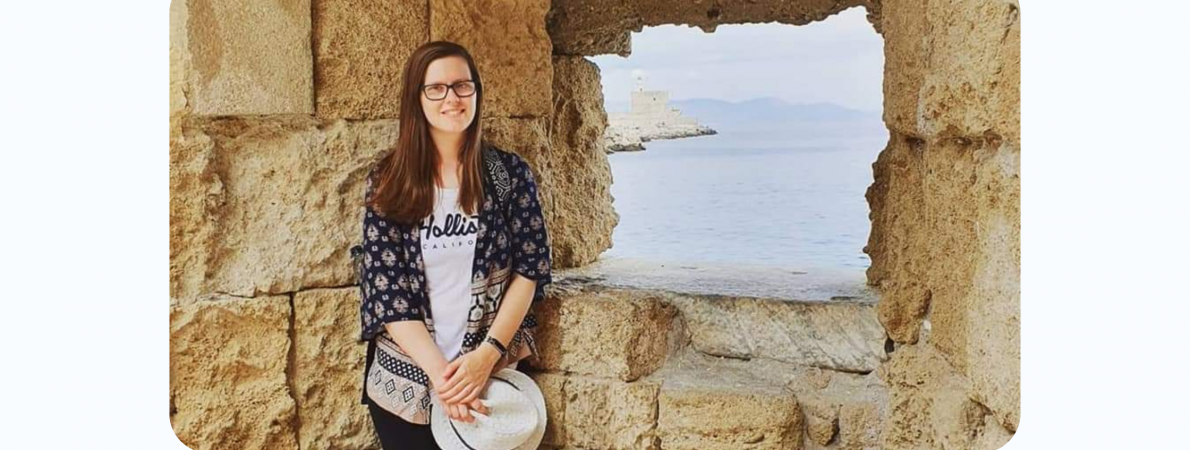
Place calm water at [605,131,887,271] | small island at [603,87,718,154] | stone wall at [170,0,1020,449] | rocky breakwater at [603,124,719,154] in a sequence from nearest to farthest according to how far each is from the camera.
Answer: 1. stone wall at [170,0,1020,449]
2. calm water at [605,131,887,271]
3. small island at [603,87,718,154]
4. rocky breakwater at [603,124,719,154]

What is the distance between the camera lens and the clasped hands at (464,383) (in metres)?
2.80

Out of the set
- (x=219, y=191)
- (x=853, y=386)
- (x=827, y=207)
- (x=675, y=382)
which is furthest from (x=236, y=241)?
(x=827, y=207)

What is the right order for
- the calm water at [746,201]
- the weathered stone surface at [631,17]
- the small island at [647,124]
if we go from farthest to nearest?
the small island at [647,124] → the calm water at [746,201] → the weathered stone surface at [631,17]

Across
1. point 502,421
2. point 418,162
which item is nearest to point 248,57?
point 418,162

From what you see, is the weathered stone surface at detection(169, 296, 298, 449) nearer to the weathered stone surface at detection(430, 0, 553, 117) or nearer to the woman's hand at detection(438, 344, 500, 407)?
the woman's hand at detection(438, 344, 500, 407)

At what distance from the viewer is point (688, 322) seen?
329 cm

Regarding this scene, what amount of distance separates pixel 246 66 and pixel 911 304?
172cm

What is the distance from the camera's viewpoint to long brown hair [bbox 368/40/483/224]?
9.07 feet

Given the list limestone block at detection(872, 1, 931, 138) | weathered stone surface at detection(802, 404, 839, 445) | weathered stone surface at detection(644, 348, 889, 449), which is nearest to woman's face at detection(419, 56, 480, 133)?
weathered stone surface at detection(644, 348, 889, 449)

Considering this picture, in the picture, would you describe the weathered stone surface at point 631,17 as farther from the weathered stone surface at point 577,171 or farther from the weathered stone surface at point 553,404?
the weathered stone surface at point 553,404

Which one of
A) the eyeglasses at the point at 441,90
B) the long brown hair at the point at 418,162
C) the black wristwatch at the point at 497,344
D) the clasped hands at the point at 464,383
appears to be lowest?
the clasped hands at the point at 464,383

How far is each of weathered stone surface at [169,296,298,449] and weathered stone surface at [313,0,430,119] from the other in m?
0.52

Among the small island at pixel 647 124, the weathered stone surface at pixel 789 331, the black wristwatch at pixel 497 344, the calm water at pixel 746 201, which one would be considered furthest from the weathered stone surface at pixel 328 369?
the small island at pixel 647 124

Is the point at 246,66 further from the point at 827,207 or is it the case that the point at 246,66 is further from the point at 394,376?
the point at 827,207
